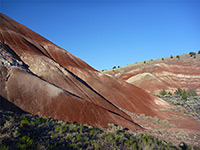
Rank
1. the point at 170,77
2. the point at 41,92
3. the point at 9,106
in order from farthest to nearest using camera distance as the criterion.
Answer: the point at 170,77
the point at 41,92
the point at 9,106

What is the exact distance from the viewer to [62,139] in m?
5.44

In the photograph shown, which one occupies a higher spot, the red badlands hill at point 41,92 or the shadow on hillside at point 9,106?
the red badlands hill at point 41,92

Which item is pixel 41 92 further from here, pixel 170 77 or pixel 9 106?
pixel 170 77

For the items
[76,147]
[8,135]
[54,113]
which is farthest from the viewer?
[54,113]

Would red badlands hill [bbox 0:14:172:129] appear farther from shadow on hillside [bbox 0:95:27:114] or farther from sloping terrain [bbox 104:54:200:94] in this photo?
sloping terrain [bbox 104:54:200:94]

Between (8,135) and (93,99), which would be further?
(93,99)

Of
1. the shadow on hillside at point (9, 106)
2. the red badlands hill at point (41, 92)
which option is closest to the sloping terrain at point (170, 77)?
the red badlands hill at point (41, 92)

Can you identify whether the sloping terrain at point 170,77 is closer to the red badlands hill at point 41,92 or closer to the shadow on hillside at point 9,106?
the red badlands hill at point 41,92

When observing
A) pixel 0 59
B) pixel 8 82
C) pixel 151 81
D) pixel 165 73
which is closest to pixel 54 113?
pixel 8 82

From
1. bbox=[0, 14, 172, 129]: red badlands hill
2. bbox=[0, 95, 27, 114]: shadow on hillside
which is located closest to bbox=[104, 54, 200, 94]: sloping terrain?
bbox=[0, 14, 172, 129]: red badlands hill

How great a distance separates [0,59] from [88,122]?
8586 millimetres

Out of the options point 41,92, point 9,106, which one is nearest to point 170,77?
point 41,92

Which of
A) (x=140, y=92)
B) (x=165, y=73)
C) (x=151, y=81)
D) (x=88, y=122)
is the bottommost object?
(x=88, y=122)

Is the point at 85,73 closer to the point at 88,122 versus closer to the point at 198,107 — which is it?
the point at 88,122
